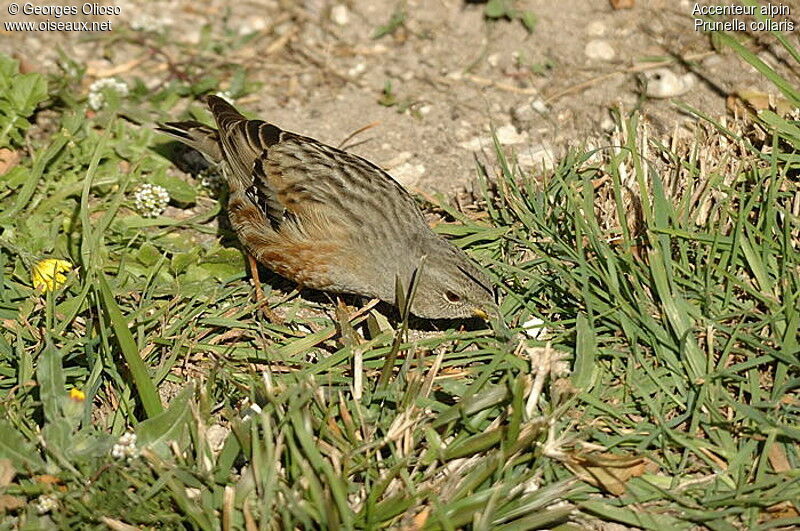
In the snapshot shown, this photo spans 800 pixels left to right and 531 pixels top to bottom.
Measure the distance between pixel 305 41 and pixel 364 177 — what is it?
2.54 m

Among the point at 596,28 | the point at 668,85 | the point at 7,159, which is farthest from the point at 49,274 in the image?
the point at 596,28

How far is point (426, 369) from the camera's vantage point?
494 centimetres

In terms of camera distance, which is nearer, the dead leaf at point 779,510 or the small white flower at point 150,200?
the dead leaf at point 779,510

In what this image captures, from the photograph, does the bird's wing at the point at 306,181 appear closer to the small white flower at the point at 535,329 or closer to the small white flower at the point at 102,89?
the small white flower at the point at 535,329

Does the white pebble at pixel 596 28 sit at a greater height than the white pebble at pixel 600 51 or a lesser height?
greater

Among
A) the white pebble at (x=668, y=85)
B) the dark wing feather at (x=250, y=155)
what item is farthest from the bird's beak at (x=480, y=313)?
the white pebble at (x=668, y=85)

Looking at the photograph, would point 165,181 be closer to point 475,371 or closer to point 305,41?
point 305,41

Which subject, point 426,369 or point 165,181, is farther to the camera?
point 165,181

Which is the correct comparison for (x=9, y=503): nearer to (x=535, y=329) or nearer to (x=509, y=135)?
(x=535, y=329)

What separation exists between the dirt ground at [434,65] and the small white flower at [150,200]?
1.17m

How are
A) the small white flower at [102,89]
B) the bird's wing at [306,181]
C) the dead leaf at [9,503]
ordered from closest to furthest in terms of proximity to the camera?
the dead leaf at [9,503] < the bird's wing at [306,181] < the small white flower at [102,89]

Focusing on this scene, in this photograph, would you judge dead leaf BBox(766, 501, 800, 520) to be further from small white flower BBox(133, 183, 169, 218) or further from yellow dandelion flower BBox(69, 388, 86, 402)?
small white flower BBox(133, 183, 169, 218)

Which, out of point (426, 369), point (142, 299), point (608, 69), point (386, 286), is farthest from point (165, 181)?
point (608, 69)

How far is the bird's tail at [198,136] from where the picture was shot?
617cm
